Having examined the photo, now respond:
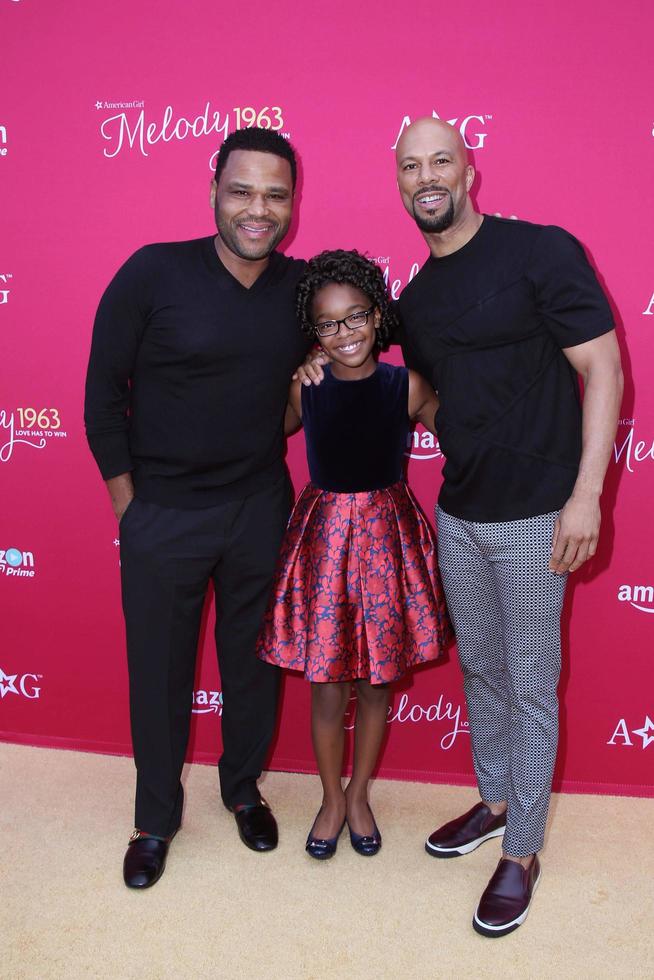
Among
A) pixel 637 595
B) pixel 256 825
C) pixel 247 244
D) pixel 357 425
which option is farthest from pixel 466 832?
pixel 247 244

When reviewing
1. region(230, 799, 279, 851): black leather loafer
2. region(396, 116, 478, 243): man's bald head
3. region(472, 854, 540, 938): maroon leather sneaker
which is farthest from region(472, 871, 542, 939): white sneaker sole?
region(396, 116, 478, 243): man's bald head

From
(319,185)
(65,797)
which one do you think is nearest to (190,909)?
(65,797)

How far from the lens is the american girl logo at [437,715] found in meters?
2.63

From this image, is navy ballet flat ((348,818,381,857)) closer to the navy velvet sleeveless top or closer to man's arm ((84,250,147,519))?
the navy velvet sleeveless top

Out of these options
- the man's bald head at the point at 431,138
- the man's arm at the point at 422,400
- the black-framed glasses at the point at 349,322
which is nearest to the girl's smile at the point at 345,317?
the black-framed glasses at the point at 349,322

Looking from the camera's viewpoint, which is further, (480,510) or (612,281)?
(612,281)

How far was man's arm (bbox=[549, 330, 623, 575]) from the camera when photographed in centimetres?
178

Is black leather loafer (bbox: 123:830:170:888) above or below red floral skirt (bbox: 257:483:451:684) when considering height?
below

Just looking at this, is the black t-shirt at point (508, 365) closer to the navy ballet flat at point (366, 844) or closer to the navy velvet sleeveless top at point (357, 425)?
the navy velvet sleeveless top at point (357, 425)

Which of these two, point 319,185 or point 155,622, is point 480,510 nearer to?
point 155,622

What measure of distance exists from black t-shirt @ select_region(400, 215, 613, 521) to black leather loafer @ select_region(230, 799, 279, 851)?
3.45 ft

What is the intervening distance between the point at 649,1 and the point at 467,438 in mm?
1257

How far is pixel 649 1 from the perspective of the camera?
2158 mm

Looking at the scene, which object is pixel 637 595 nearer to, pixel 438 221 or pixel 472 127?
pixel 438 221
